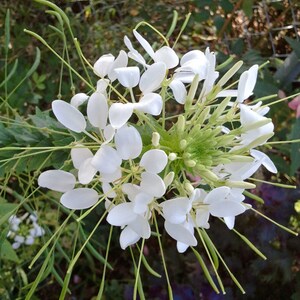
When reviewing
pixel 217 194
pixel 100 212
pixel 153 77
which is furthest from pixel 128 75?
pixel 100 212

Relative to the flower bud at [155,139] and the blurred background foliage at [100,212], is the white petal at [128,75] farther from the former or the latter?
the blurred background foliage at [100,212]

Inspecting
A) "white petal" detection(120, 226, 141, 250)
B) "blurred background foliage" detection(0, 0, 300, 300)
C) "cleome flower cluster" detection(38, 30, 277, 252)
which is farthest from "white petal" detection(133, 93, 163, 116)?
"blurred background foliage" detection(0, 0, 300, 300)

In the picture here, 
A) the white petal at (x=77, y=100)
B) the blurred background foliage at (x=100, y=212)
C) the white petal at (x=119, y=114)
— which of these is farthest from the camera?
the blurred background foliage at (x=100, y=212)

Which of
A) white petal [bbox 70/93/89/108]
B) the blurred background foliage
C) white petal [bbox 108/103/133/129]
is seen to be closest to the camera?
white petal [bbox 108/103/133/129]

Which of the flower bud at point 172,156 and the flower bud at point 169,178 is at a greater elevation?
the flower bud at point 172,156

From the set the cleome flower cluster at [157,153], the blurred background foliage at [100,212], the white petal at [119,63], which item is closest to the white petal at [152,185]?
the cleome flower cluster at [157,153]

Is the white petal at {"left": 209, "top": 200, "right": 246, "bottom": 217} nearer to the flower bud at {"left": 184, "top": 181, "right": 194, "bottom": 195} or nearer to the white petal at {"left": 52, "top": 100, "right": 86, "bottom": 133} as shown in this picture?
the flower bud at {"left": 184, "top": 181, "right": 194, "bottom": 195}
